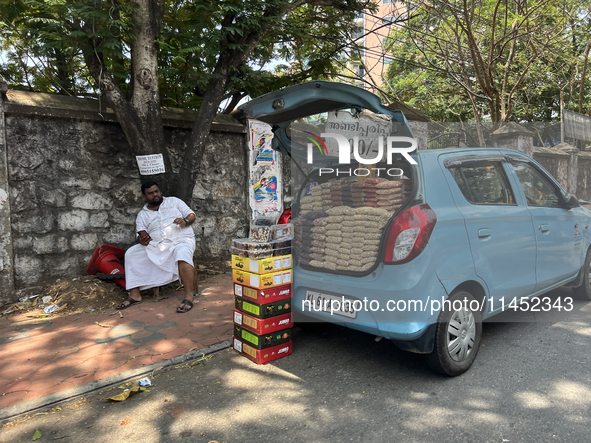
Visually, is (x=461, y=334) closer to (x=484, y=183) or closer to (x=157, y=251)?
(x=484, y=183)

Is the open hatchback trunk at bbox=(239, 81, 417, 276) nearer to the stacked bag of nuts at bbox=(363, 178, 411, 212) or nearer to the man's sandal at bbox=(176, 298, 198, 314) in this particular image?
the stacked bag of nuts at bbox=(363, 178, 411, 212)

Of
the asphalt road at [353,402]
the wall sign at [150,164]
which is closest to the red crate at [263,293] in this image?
the asphalt road at [353,402]

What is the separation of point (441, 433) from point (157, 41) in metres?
5.21

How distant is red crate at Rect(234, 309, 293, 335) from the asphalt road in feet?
0.96

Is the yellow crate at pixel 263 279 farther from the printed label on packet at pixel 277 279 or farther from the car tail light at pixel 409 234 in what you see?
the car tail light at pixel 409 234

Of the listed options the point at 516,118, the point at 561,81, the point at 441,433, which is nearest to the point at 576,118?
the point at 561,81

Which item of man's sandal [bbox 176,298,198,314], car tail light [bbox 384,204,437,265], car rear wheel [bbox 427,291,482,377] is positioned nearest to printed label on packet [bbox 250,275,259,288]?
car tail light [bbox 384,204,437,265]

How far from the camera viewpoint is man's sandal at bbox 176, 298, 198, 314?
480cm

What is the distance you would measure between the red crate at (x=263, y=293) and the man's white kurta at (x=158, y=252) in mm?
1687

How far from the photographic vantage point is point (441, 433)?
→ 2441 millimetres

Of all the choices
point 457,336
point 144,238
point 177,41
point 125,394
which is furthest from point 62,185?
point 457,336

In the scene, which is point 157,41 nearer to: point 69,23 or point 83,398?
point 69,23

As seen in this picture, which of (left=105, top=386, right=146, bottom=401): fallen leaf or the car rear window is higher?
the car rear window

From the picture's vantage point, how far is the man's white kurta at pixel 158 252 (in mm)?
5086
